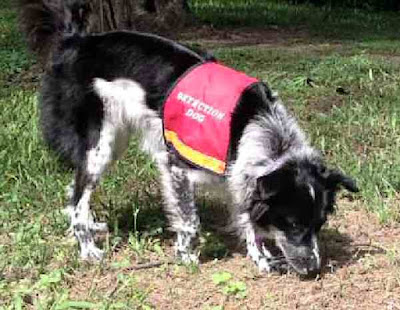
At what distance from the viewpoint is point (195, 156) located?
4699mm

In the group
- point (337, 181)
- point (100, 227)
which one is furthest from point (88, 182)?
point (337, 181)

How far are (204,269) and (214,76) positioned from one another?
1.10 meters

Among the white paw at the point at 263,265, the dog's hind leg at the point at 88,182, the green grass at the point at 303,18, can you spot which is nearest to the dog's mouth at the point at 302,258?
the white paw at the point at 263,265

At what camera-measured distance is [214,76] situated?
4766 millimetres

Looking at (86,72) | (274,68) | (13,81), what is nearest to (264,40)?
(274,68)

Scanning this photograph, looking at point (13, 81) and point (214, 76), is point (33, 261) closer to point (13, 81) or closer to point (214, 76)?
point (214, 76)

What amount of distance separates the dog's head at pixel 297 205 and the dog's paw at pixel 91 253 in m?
0.97

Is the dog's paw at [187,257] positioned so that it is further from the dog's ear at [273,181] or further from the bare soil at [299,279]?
the dog's ear at [273,181]

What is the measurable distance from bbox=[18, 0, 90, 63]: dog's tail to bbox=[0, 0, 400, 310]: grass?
899 millimetres

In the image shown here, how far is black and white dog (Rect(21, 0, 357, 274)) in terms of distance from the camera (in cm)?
436

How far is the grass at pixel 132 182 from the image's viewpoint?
4.36 meters

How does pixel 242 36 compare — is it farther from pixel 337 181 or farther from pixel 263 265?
pixel 337 181

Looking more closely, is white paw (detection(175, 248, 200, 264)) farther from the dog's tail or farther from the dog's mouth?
the dog's tail

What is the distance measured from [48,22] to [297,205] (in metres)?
2.24
